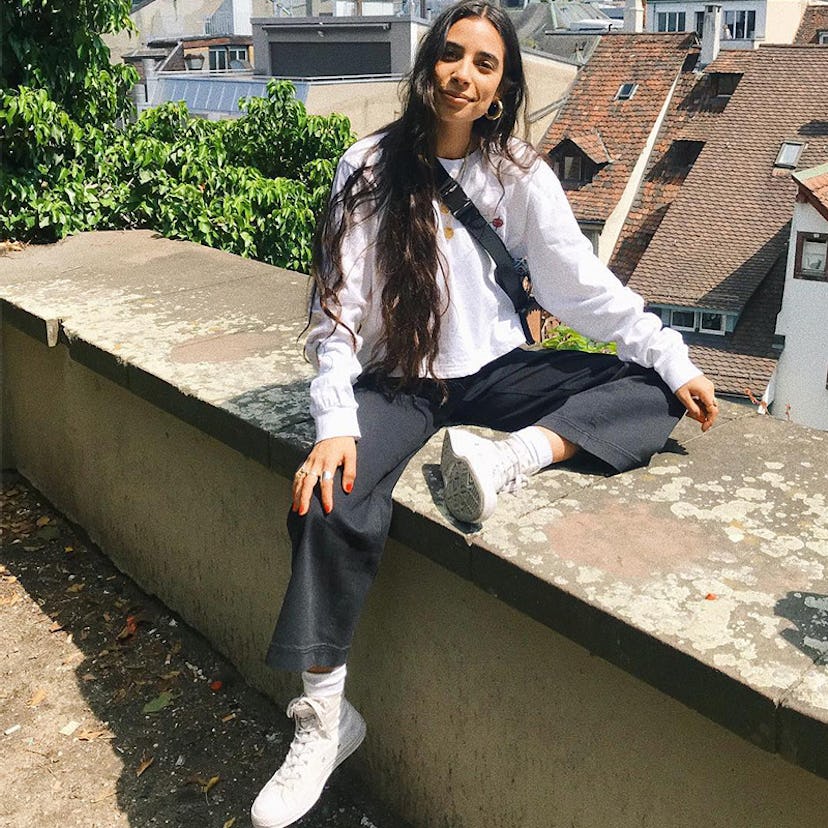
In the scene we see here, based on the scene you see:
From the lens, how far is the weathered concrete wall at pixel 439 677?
1.69 meters

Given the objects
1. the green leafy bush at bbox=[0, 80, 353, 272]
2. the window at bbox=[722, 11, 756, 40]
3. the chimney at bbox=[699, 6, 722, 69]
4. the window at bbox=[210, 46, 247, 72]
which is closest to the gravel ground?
the green leafy bush at bbox=[0, 80, 353, 272]

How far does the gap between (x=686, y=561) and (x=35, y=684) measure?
67.1 inches

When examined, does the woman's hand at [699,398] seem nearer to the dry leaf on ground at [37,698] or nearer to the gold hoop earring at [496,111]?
the gold hoop earring at [496,111]

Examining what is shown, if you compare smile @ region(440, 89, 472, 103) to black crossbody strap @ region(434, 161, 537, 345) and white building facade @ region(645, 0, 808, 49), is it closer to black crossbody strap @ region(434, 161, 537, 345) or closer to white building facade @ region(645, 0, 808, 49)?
black crossbody strap @ region(434, 161, 537, 345)

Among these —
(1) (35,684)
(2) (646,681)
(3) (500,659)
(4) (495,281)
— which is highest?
(4) (495,281)

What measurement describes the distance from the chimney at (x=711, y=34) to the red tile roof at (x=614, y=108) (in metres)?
2.54

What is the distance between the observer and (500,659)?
199cm

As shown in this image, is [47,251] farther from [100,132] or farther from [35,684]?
[35,684]

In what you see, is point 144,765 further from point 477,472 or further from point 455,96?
point 455,96

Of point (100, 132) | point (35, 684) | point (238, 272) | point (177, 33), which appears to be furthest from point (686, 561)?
point (177, 33)

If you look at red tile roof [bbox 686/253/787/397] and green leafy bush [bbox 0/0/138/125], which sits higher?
green leafy bush [bbox 0/0/138/125]

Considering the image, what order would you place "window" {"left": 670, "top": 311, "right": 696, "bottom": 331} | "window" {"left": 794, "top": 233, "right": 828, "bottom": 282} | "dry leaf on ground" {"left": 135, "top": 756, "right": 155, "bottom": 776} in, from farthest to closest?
"window" {"left": 670, "top": 311, "right": 696, "bottom": 331} → "window" {"left": 794, "top": 233, "right": 828, "bottom": 282} → "dry leaf on ground" {"left": 135, "top": 756, "right": 155, "bottom": 776}

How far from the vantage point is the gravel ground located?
239cm

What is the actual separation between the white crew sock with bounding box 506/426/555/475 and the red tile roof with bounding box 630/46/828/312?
26.1 metres
